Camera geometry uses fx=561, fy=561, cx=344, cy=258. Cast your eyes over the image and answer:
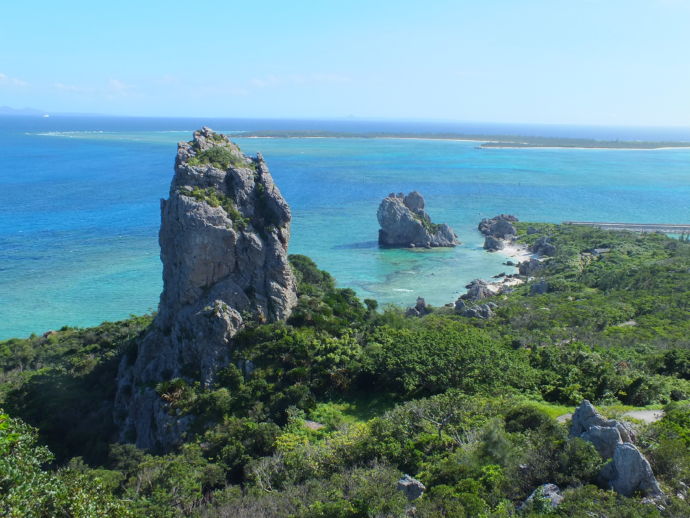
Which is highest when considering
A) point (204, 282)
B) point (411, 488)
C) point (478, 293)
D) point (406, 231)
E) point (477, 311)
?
point (204, 282)

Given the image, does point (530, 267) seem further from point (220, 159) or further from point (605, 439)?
point (605, 439)

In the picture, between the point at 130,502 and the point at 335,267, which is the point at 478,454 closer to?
the point at 130,502

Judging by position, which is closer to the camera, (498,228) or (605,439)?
(605,439)

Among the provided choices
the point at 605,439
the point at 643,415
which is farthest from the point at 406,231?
the point at 605,439

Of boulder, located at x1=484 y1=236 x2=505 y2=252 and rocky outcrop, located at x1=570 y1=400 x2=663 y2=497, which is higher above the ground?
rocky outcrop, located at x1=570 y1=400 x2=663 y2=497

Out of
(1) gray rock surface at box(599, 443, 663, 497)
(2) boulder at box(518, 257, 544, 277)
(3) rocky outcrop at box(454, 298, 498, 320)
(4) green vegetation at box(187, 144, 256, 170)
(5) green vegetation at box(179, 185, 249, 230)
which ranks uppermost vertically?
(4) green vegetation at box(187, 144, 256, 170)

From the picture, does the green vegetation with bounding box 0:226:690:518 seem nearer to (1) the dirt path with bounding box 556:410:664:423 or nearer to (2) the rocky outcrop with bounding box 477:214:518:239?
(1) the dirt path with bounding box 556:410:664:423

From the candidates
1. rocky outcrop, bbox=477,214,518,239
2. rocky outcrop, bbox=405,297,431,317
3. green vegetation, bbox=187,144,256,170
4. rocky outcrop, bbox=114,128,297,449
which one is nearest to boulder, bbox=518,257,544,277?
rocky outcrop, bbox=477,214,518,239
